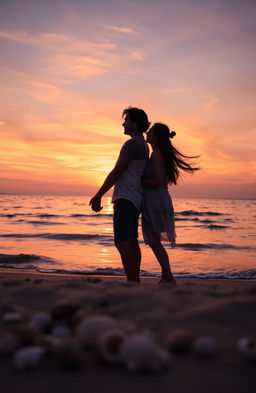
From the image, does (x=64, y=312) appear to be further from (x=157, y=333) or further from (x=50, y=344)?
(x=157, y=333)

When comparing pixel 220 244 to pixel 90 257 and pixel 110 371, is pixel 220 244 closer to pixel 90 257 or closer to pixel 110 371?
pixel 90 257

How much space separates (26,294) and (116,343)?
5.06 feet

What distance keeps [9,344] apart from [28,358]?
189mm

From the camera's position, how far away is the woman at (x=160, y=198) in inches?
176

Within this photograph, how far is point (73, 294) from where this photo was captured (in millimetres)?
2871

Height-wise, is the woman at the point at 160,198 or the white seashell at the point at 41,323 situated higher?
the woman at the point at 160,198

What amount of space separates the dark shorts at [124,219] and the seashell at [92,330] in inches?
99.2

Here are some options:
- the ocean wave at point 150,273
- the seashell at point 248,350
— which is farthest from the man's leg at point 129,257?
the seashell at point 248,350

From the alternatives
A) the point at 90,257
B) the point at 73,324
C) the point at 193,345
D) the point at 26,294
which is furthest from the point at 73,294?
the point at 90,257

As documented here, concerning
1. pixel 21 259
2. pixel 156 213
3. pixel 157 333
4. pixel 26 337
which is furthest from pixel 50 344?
pixel 21 259

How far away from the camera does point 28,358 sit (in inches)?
58.1

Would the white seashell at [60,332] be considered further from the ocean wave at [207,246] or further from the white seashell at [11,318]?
the ocean wave at [207,246]

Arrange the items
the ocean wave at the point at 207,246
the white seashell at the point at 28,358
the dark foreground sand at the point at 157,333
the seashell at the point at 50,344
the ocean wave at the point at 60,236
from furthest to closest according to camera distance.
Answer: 1. the ocean wave at the point at 60,236
2. the ocean wave at the point at 207,246
3. the seashell at the point at 50,344
4. the white seashell at the point at 28,358
5. the dark foreground sand at the point at 157,333

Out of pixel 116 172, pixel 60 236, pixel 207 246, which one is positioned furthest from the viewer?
pixel 60 236
